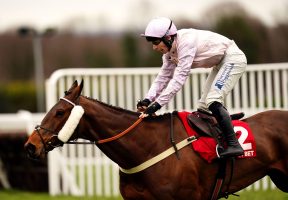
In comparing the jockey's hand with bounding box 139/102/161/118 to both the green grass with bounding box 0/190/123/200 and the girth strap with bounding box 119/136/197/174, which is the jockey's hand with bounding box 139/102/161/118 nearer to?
the girth strap with bounding box 119/136/197/174

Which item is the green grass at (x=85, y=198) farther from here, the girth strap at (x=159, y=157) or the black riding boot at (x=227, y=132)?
the girth strap at (x=159, y=157)

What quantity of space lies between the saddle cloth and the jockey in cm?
12

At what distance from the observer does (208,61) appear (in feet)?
25.0

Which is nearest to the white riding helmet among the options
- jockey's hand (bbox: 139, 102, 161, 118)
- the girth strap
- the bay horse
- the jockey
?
the jockey

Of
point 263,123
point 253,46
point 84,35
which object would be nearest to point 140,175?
point 263,123

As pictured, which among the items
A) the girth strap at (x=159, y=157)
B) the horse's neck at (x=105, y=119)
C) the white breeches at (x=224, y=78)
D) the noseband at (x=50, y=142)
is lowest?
the girth strap at (x=159, y=157)

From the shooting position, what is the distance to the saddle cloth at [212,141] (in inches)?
283

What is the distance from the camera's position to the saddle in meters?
7.27

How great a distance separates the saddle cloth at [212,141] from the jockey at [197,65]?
119 millimetres

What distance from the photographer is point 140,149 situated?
7105 mm

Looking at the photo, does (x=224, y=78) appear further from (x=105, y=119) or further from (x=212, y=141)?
(x=105, y=119)

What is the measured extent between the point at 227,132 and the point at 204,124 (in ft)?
0.85

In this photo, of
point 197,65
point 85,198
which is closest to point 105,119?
point 197,65

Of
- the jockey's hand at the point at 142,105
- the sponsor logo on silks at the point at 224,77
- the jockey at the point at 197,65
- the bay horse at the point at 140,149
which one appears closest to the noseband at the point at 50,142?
the bay horse at the point at 140,149
